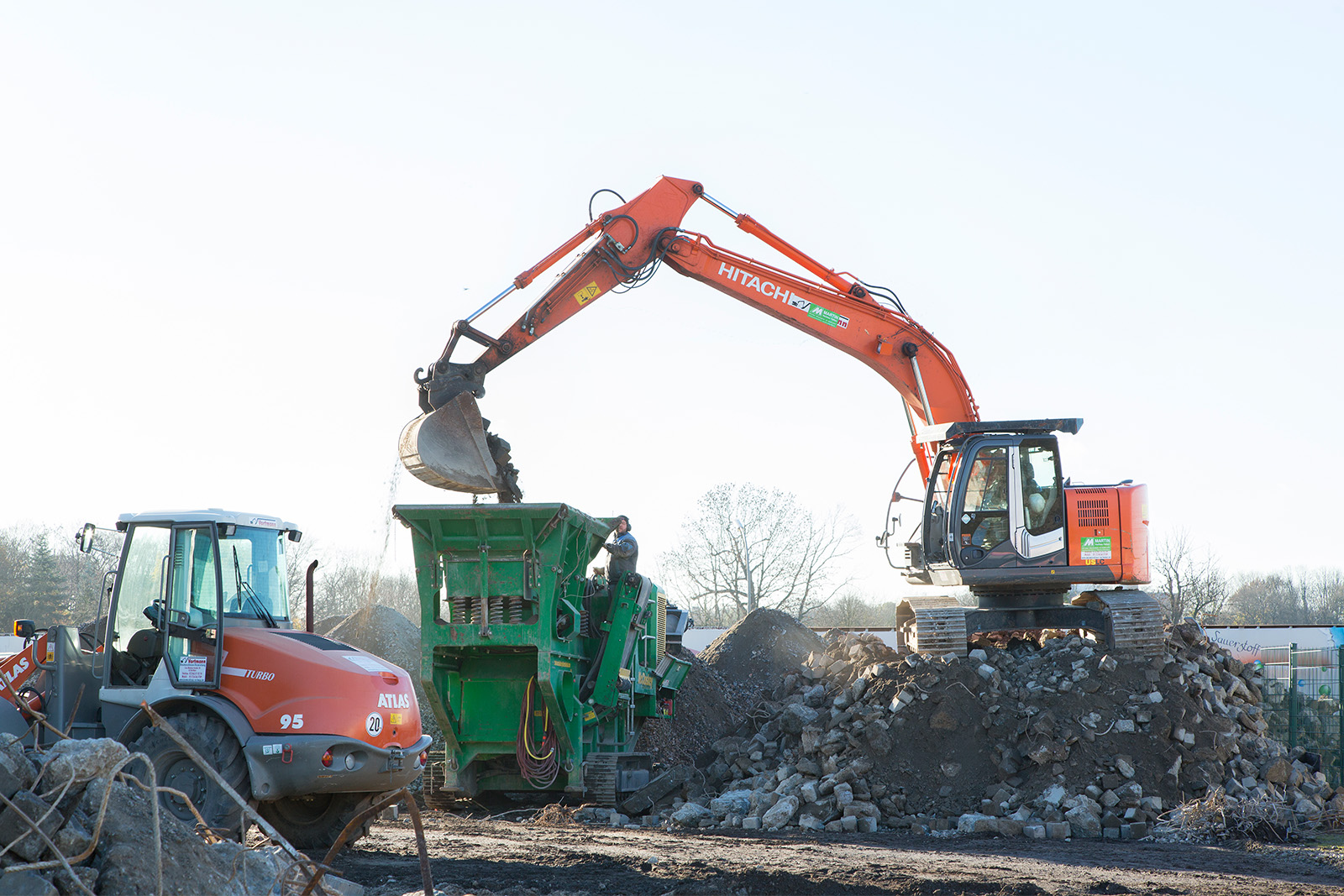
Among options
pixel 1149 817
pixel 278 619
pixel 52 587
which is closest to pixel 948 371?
pixel 1149 817

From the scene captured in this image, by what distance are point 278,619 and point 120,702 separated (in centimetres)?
112

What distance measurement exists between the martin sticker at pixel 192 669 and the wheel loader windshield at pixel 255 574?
406 millimetres

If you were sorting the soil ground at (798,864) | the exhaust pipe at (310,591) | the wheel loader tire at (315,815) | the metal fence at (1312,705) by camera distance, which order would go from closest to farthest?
the soil ground at (798,864) → the wheel loader tire at (315,815) → the exhaust pipe at (310,591) → the metal fence at (1312,705)

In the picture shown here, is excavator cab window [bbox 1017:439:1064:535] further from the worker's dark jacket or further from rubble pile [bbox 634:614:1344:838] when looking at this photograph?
the worker's dark jacket

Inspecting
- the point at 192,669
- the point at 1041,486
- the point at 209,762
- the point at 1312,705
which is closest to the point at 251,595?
the point at 192,669

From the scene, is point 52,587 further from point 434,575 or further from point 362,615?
point 434,575

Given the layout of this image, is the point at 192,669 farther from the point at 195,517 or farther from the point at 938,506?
the point at 938,506

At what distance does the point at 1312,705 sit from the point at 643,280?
874cm

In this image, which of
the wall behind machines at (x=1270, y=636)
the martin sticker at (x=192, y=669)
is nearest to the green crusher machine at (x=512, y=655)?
the martin sticker at (x=192, y=669)

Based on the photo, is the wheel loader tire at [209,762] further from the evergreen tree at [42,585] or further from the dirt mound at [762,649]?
the evergreen tree at [42,585]

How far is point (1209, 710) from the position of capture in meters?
11.1

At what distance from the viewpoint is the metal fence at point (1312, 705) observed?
41.6ft

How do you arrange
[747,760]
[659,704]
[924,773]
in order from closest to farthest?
[924,773], [747,760], [659,704]

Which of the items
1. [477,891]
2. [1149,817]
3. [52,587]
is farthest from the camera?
[52,587]
